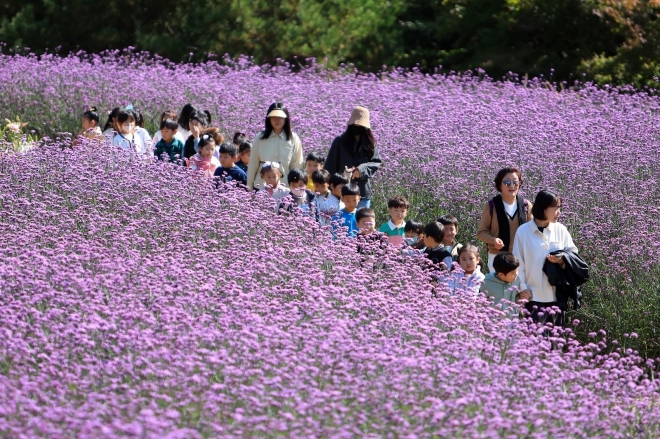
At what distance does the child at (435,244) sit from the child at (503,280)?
0.41 metres

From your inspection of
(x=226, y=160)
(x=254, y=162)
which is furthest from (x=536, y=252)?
(x=226, y=160)

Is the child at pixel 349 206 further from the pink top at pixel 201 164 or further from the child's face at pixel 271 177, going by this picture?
the pink top at pixel 201 164

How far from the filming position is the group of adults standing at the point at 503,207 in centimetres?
703

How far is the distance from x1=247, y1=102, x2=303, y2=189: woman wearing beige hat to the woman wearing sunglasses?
79.7 inches

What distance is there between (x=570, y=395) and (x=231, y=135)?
735 cm

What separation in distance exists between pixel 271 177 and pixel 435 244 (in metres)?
1.71

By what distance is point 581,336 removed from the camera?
7.71 metres

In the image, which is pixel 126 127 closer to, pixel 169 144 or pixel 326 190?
pixel 169 144

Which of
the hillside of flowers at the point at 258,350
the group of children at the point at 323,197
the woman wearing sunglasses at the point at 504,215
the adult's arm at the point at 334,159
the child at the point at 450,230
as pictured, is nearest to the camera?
the hillside of flowers at the point at 258,350

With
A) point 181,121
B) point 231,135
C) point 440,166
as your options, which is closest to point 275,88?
point 231,135

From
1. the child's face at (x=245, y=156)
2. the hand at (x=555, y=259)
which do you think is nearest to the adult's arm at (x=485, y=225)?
the hand at (x=555, y=259)

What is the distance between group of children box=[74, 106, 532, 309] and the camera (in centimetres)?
686

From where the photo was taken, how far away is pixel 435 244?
7.36 meters

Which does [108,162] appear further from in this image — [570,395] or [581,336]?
[570,395]
